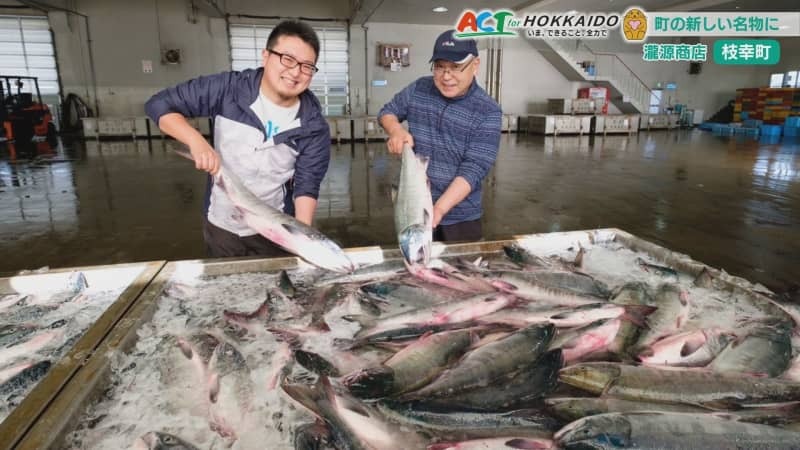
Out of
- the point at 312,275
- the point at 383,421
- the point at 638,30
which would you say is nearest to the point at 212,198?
the point at 312,275

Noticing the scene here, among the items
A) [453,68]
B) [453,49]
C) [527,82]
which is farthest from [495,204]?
[527,82]

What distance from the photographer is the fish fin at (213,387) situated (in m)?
1.13

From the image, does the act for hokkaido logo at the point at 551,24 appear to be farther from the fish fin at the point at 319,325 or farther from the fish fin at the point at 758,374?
the fish fin at the point at 758,374

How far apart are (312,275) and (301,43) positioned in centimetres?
96

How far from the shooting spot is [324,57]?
1730 cm

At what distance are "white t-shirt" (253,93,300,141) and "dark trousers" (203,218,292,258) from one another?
548 millimetres

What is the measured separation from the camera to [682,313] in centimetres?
154

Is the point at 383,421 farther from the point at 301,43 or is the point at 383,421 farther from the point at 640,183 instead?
the point at 640,183

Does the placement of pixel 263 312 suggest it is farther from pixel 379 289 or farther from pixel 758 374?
pixel 758 374

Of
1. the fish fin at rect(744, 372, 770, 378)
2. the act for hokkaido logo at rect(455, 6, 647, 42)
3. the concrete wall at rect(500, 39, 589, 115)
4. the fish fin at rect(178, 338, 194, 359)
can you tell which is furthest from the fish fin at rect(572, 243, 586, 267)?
the concrete wall at rect(500, 39, 589, 115)

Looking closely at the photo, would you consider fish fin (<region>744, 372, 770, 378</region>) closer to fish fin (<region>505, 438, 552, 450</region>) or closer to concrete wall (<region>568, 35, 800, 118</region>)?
fish fin (<region>505, 438, 552, 450</region>)

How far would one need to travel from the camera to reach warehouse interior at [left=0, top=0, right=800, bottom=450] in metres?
4.92

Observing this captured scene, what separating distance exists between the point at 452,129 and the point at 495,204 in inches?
166

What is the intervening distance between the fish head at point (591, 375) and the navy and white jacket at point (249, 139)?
1.58m
